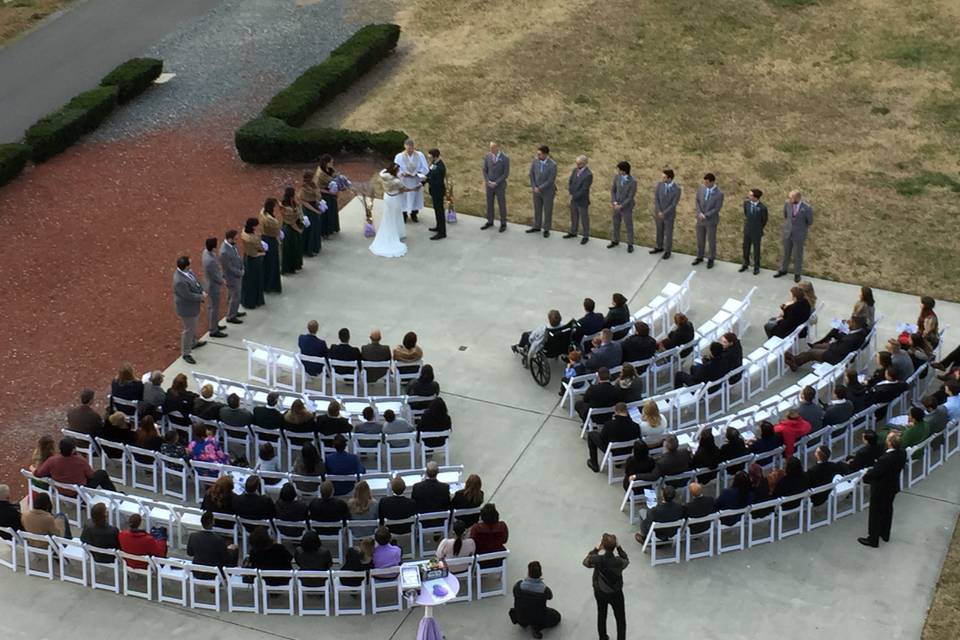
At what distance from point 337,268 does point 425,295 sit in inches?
69.6

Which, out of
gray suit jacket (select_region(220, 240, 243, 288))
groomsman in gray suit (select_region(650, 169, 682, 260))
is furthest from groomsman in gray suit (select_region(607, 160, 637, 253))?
gray suit jacket (select_region(220, 240, 243, 288))

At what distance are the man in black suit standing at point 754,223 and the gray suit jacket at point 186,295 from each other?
8.79 m

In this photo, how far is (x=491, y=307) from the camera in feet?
73.6

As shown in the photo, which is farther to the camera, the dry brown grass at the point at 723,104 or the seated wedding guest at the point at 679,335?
the dry brown grass at the point at 723,104

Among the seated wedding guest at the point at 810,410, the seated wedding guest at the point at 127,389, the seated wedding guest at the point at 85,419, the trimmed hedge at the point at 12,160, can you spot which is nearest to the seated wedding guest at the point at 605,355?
the seated wedding guest at the point at 810,410

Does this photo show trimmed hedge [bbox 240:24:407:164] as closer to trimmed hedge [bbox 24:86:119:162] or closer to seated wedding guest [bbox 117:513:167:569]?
trimmed hedge [bbox 24:86:119:162]

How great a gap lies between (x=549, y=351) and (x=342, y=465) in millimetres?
4229

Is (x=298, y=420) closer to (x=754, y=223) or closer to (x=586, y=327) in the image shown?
(x=586, y=327)

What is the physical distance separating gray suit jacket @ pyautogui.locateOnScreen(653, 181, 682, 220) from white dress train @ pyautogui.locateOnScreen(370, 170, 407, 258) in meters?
4.35

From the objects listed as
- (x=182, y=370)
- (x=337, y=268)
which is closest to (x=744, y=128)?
(x=337, y=268)

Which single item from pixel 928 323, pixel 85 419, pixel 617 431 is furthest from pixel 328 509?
pixel 928 323

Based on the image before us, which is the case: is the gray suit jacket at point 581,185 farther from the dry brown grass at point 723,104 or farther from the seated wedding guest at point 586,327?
the seated wedding guest at point 586,327

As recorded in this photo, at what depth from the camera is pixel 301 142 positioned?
2725 centimetres

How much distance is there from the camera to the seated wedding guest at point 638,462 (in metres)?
17.3
